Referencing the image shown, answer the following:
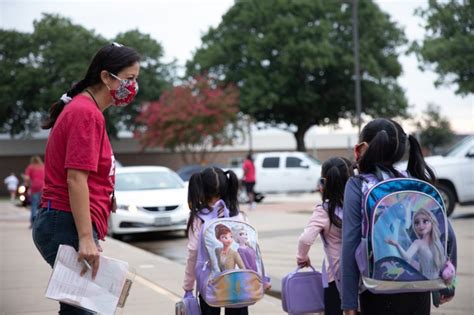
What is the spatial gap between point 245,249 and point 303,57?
43783 millimetres

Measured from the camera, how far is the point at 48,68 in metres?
51.6

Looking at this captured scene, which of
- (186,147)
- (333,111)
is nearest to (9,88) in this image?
(186,147)

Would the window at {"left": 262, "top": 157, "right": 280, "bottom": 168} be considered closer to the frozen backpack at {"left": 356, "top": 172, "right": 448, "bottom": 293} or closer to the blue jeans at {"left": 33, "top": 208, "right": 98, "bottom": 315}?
the blue jeans at {"left": 33, "top": 208, "right": 98, "bottom": 315}

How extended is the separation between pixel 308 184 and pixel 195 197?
25.1 metres

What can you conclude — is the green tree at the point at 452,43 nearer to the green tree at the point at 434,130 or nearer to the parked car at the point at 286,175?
the parked car at the point at 286,175

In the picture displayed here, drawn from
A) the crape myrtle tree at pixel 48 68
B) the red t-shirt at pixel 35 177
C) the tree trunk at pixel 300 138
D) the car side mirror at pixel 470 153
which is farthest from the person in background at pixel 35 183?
the tree trunk at pixel 300 138

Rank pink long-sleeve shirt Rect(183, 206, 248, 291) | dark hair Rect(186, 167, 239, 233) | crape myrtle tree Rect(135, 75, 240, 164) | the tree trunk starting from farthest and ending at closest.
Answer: the tree trunk, crape myrtle tree Rect(135, 75, 240, 164), dark hair Rect(186, 167, 239, 233), pink long-sleeve shirt Rect(183, 206, 248, 291)

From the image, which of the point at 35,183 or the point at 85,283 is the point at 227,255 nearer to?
the point at 85,283

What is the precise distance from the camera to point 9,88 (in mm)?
51219

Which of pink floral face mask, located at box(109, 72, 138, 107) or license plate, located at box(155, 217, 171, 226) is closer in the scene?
pink floral face mask, located at box(109, 72, 138, 107)

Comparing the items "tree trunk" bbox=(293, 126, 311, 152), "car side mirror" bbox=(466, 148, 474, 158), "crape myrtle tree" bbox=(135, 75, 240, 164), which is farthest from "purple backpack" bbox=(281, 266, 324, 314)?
"tree trunk" bbox=(293, 126, 311, 152)

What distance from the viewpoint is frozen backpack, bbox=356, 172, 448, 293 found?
10.1ft

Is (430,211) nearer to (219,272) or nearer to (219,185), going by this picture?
(219,272)

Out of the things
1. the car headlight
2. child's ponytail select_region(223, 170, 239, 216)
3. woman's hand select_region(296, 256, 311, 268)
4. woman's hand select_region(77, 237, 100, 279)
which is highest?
child's ponytail select_region(223, 170, 239, 216)
